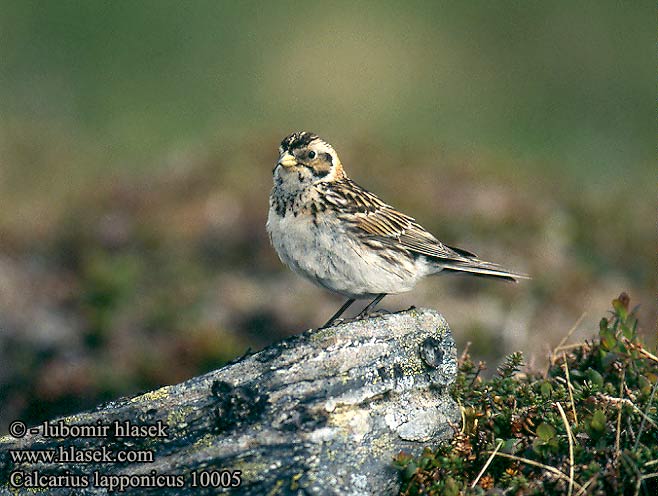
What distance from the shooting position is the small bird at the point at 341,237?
25.5 feet

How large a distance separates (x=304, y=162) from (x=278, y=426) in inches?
109

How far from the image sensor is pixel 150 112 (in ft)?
80.1

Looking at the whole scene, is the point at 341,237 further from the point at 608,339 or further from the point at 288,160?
the point at 608,339

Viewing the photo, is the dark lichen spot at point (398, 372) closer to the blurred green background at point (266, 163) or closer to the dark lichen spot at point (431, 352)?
the dark lichen spot at point (431, 352)

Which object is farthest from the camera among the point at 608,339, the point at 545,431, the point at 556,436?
the point at 608,339

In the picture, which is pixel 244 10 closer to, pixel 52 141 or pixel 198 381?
pixel 52 141

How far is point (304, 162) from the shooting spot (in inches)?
324

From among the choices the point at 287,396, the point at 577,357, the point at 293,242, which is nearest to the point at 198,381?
the point at 287,396

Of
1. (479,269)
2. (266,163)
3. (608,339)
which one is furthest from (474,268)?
(266,163)

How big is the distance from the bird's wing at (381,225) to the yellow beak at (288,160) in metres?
0.41

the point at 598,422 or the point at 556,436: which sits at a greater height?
the point at 598,422

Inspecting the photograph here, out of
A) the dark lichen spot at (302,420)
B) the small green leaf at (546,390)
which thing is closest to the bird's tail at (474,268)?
the small green leaf at (546,390)

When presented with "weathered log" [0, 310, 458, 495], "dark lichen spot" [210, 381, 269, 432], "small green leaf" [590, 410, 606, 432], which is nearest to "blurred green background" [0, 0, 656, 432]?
"weathered log" [0, 310, 458, 495]

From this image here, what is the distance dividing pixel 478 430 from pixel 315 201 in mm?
2380
